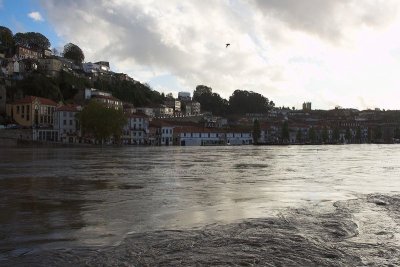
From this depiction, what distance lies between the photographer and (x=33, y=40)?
191 meters

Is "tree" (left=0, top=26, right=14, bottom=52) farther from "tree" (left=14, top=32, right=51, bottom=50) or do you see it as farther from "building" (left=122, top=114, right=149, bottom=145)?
"building" (left=122, top=114, right=149, bottom=145)

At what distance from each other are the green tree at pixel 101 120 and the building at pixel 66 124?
17.5m

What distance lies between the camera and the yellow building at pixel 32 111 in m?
118

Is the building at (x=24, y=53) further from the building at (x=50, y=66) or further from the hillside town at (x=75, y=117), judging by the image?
the building at (x=50, y=66)

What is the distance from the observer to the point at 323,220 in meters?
11.9

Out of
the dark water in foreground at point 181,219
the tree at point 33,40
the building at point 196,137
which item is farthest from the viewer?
the tree at point 33,40

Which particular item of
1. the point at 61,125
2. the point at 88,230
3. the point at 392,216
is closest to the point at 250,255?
the point at 88,230

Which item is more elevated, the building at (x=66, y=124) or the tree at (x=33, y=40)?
the tree at (x=33, y=40)

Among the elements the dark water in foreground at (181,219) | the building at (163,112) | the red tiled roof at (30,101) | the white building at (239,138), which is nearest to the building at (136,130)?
the red tiled roof at (30,101)

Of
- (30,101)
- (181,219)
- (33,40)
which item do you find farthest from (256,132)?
(181,219)

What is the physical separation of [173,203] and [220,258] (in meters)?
7.25

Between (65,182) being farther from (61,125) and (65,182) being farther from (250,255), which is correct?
(61,125)

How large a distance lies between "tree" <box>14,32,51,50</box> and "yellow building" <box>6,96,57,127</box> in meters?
71.2

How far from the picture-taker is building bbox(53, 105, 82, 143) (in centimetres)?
12112
